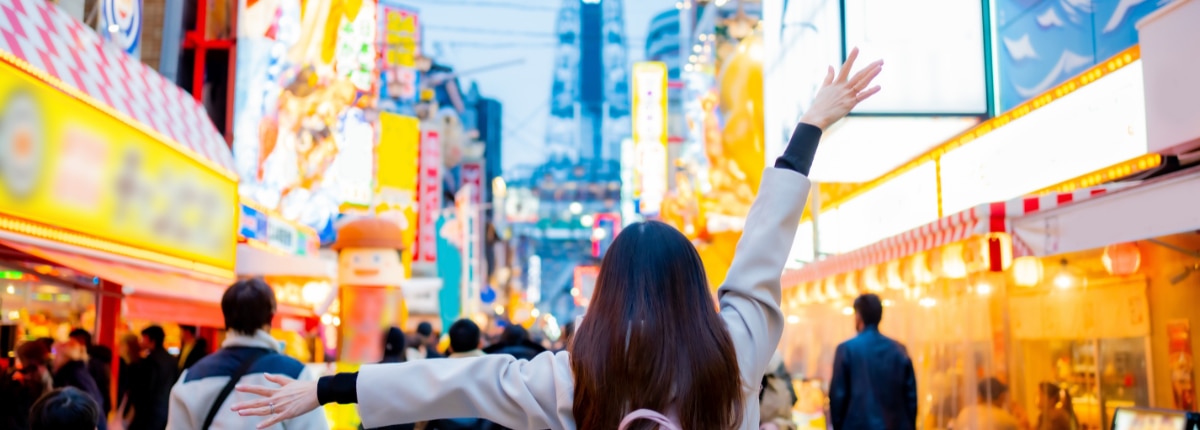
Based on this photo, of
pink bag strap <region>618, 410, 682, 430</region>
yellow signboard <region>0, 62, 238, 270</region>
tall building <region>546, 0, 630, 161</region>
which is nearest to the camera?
pink bag strap <region>618, 410, 682, 430</region>

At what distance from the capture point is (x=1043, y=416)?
32.4 ft

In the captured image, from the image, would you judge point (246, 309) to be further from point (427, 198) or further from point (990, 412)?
point (427, 198)

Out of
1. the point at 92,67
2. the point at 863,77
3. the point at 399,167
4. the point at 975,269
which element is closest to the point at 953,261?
the point at 975,269

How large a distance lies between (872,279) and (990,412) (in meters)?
3.17

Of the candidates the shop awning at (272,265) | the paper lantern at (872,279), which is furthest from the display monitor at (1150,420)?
the shop awning at (272,265)

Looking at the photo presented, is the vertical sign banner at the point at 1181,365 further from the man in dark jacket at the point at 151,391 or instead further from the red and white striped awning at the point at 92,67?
the red and white striped awning at the point at 92,67

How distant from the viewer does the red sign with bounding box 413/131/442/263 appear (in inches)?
1299

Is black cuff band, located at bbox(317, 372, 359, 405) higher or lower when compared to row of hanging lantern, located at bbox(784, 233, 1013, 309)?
lower

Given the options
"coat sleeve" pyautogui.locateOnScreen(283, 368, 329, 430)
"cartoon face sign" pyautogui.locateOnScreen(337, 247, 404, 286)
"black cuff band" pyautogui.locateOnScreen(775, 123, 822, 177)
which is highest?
"cartoon face sign" pyautogui.locateOnScreen(337, 247, 404, 286)

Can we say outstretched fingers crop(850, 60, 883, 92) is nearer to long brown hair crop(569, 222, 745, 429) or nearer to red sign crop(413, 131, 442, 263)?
long brown hair crop(569, 222, 745, 429)

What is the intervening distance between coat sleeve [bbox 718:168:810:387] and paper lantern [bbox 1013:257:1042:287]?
7831mm

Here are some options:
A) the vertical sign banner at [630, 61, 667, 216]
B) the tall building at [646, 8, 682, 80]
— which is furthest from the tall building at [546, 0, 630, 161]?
the vertical sign banner at [630, 61, 667, 216]

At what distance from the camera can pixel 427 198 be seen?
3381 cm

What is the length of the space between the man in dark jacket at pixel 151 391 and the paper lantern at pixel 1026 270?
7.28 meters
